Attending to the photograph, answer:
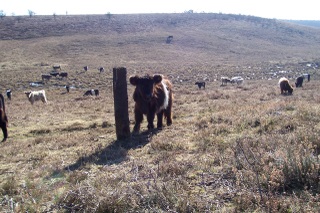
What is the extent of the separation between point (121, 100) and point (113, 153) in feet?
4.99

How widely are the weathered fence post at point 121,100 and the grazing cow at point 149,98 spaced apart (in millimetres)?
821

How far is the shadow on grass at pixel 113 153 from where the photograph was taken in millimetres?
5387

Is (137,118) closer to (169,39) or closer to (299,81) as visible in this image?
(299,81)

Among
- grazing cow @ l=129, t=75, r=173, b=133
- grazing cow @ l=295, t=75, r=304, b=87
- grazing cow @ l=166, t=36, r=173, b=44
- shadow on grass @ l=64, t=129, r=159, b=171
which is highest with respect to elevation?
grazing cow @ l=166, t=36, r=173, b=44

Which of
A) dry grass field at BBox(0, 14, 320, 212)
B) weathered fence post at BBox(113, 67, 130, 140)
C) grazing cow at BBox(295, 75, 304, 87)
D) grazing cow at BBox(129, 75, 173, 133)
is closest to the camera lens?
dry grass field at BBox(0, 14, 320, 212)

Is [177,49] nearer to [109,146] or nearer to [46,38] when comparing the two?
[46,38]

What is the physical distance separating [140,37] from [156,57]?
1838cm

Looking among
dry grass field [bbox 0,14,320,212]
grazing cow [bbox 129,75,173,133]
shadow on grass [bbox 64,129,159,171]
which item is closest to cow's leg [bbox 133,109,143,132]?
grazing cow [bbox 129,75,173,133]

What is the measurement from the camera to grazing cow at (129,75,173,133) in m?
7.70

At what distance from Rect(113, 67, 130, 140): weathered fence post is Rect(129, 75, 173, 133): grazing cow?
0.82 m

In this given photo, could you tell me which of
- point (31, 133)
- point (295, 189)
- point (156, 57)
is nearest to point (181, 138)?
point (295, 189)

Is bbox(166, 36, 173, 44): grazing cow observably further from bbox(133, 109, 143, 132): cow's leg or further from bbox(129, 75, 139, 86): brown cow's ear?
bbox(129, 75, 139, 86): brown cow's ear

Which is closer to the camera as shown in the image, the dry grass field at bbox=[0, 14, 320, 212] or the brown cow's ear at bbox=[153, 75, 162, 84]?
the dry grass field at bbox=[0, 14, 320, 212]

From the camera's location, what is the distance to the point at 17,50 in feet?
187
